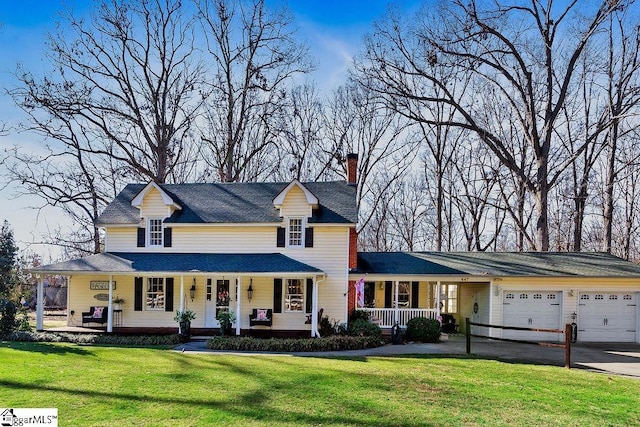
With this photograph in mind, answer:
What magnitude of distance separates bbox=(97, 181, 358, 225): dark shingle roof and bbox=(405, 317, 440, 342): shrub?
4.68m

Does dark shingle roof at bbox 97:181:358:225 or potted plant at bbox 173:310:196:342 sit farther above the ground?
dark shingle roof at bbox 97:181:358:225

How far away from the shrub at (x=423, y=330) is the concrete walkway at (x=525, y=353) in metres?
0.47

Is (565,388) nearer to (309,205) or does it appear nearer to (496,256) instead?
(309,205)

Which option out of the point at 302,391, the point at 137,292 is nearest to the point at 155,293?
the point at 137,292

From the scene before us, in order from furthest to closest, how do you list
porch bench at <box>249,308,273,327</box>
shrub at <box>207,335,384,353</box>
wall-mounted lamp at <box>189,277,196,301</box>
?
wall-mounted lamp at <box>189,277,196,301</box> → porch bench at <box>249,308,273,327</box> → shrub at <box>207,335,384,353</box>

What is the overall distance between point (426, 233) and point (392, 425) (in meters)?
38.8

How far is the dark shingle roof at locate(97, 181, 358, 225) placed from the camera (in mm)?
20000

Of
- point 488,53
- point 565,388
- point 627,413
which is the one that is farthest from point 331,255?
point 488,53

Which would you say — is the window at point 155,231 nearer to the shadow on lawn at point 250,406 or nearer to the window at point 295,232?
the window at point 295,232

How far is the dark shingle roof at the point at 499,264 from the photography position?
20.3 meters

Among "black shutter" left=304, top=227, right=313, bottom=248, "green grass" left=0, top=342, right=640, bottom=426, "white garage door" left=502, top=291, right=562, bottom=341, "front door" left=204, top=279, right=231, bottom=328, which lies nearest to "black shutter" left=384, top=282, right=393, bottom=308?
"white garage door" left=502, top=291, right=562, bottom=341


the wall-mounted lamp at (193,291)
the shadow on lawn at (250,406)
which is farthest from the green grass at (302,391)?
the wall-mounted lamp at (193,291)

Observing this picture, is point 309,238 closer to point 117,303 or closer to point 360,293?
point 360,293

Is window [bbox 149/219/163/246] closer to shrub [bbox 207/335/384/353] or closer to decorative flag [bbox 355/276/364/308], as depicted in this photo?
shrub [bbox 207/335/384/353]
